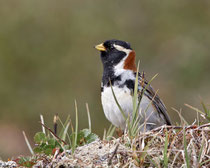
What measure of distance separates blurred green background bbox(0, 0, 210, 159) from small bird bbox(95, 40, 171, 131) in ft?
12.0

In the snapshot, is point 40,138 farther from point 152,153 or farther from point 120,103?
point 120,103

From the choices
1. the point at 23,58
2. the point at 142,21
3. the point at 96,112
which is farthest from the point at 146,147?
the point at 142,21

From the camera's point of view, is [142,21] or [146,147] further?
[142,21]

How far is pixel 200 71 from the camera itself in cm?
1080

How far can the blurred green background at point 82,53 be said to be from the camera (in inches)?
408

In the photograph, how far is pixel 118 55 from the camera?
20.5 feet

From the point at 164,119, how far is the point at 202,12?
6782mm

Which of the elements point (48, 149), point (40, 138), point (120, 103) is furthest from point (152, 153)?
point (120, 103)

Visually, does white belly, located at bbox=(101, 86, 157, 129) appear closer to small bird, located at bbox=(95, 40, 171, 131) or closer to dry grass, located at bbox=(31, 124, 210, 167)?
small bird, located at bbox=(95, 40, 171, 131)

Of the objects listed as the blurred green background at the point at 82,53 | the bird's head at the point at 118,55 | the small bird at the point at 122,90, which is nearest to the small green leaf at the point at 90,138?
the small bird at the point at 122,90

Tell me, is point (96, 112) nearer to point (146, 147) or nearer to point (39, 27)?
point (39, 27)

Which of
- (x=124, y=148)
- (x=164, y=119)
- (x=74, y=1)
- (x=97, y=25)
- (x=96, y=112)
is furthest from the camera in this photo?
(x=74, y=1)

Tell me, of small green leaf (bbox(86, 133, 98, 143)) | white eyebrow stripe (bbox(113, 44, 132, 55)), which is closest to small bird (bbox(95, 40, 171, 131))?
white eyebrow stripe (bbox(113, 44, 132, 55))

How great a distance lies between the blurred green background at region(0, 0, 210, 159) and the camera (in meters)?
10.4
